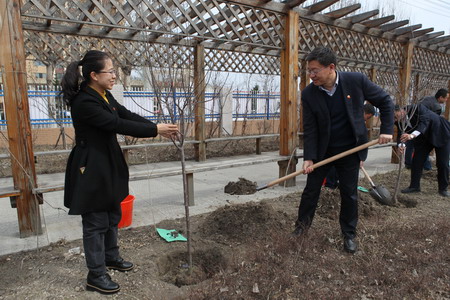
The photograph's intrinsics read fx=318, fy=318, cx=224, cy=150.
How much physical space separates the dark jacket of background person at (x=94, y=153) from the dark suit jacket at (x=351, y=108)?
4.57 feet

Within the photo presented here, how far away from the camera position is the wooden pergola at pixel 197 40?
3.12 m

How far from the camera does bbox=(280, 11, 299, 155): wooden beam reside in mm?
4996

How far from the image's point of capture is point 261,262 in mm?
2564

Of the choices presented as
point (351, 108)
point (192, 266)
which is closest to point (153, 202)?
point (192, 266)

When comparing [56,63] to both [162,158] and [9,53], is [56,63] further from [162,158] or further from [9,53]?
[9,53]

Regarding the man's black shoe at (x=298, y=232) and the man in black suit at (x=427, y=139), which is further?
the man in black suit at (x=427, y=139)

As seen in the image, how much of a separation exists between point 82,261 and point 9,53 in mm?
2072

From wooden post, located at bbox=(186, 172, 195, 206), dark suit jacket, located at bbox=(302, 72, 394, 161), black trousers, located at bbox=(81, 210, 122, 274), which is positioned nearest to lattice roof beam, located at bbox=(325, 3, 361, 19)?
dark suit jacket, located at bbox=(302, 72, 394, 161)

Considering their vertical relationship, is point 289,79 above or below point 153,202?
above

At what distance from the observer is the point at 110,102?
2.30m

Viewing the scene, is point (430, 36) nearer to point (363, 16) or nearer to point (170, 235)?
point (363, 16)

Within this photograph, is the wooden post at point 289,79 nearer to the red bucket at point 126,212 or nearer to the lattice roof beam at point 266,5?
the lattice roof beam at point 266,5

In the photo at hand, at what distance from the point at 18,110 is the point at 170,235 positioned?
193cm

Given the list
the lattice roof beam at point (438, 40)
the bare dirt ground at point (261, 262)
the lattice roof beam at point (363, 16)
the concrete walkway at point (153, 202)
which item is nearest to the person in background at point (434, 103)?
the concrete walkway at point (153, 202)
